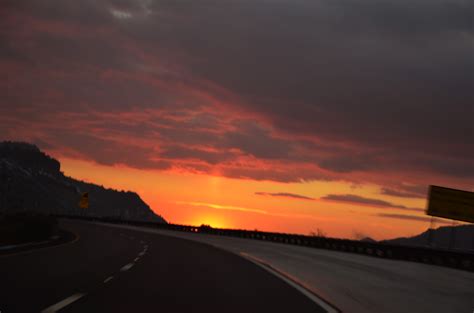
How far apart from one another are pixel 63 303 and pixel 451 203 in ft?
68.6

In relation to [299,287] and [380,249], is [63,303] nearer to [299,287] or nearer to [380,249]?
[299,287]

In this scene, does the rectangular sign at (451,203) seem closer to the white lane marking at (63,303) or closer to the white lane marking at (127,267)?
the white lane marking at (127,267)

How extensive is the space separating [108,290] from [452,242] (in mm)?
18587

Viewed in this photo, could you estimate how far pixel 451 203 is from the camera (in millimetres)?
27984

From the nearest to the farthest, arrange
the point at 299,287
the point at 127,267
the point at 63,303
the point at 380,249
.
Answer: the point at 63,303 → the point at 299,287 → the point at 127,267 → the point at 380,249

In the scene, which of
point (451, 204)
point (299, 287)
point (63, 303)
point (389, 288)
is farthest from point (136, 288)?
point (451, 204)

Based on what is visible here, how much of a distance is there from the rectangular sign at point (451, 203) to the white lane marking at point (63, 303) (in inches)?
716

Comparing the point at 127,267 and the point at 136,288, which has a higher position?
the point at 127,267

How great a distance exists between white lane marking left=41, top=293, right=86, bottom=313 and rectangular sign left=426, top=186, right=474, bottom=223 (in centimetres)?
1820

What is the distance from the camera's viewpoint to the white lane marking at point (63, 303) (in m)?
10.0

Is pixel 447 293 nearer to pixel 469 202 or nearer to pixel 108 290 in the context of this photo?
pixel 108 290

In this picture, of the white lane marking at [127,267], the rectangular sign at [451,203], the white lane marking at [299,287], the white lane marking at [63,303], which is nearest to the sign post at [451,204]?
the rectangular sign at [451,203]

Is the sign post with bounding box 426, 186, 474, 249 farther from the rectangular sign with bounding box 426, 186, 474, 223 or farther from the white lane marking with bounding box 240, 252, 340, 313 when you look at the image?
the white lane marking with bounding box 240, 252, 340, 313

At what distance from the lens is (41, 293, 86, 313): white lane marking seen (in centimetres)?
1002
